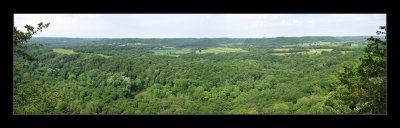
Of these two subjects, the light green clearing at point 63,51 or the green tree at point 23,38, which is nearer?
the green tree at point 23,38

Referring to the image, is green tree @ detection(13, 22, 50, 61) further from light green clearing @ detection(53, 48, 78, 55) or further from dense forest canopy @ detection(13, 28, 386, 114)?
light green clearing @ detection(53, 48, 78, 55)
